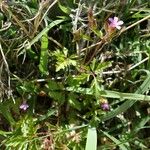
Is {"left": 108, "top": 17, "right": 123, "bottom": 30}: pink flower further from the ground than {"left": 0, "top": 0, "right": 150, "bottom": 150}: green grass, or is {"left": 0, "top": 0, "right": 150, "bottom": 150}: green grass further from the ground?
{"left": 108, "top": 17, "right": 123, "bottom": 30}: pink flower

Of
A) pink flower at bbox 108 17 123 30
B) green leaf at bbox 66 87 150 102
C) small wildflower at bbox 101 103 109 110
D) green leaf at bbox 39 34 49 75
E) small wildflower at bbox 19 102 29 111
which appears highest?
pink flower at bbox 108 17 123 30

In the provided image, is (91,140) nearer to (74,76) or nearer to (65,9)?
(74,76)

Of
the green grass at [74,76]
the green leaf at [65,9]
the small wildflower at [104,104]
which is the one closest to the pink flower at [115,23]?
the green grass at [74,76]

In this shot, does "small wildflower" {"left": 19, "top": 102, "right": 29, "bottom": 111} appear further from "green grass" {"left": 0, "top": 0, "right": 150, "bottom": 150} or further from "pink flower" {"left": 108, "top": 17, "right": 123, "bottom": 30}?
"pink flower" {"left": 108, "top": 17, "right": 123, "bottom": 30}

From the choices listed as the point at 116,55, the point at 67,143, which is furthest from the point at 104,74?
the point at 67,143

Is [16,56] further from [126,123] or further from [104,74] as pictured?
[126,123]

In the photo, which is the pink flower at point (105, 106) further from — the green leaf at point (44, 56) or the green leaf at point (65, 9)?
the green leaf at point (65, 9)

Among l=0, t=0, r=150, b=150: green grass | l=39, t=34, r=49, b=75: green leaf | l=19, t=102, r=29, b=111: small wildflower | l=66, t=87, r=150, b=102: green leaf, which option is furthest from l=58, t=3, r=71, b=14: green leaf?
l=19, t=102, r=29, b=111: small wildflower

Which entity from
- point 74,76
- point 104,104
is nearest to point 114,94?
point 104,104
